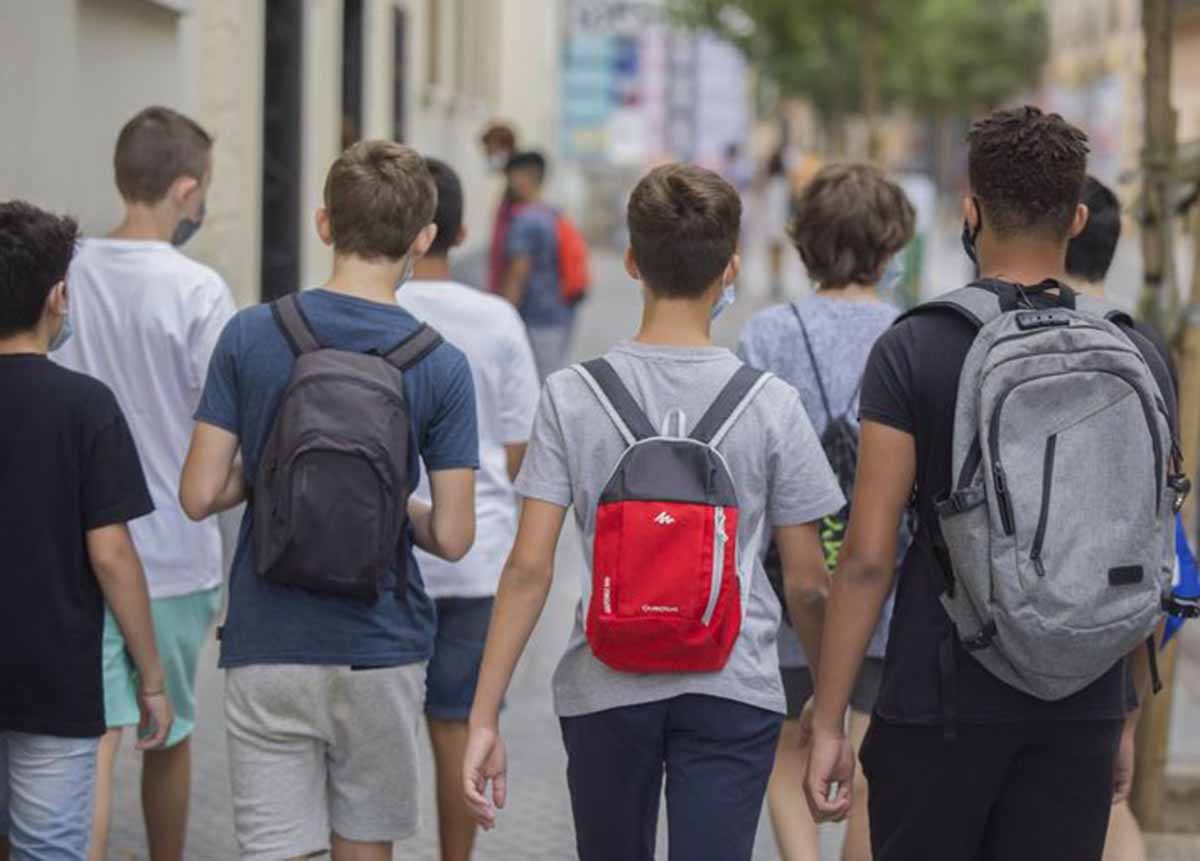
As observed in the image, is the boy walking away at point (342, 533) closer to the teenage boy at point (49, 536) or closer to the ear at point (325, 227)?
the ear at point (325, 227)

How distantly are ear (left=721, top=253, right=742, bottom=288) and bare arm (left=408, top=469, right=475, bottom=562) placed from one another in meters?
0.65

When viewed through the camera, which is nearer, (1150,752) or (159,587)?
(159,587)

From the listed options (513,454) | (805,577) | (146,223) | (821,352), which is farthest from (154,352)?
(805,577)

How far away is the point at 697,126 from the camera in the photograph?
37969 mm

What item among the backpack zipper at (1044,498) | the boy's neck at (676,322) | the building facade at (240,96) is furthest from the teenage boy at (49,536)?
the building facade at (240,96)

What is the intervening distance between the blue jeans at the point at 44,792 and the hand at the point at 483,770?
0.83m

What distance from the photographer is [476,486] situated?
5570mm

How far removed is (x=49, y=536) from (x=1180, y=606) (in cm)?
200

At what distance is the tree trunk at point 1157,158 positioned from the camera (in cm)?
689

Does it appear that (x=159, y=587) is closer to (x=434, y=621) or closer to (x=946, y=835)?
(x=434, y=621)

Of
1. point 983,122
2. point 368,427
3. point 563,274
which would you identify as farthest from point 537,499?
point 563,274

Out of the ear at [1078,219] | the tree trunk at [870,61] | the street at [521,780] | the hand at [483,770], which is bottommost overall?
the street at [521,780]

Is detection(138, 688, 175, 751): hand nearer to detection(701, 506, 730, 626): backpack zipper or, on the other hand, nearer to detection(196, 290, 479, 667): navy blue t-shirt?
detection(196, 290, 479, 667): navy blue t-shirt

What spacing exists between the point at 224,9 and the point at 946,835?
667cm
